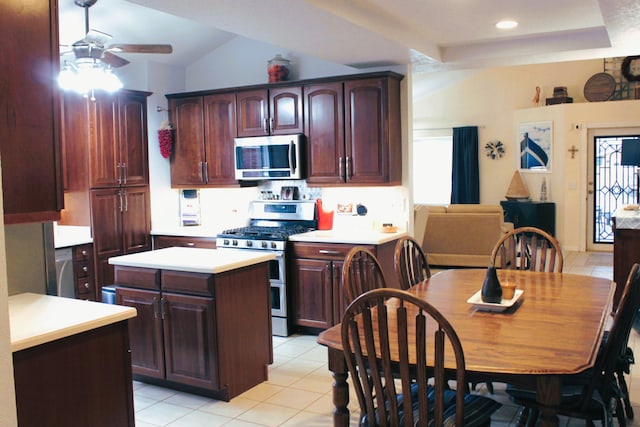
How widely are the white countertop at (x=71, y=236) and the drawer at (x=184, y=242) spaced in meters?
0.76

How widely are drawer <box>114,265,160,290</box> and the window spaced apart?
8.41m

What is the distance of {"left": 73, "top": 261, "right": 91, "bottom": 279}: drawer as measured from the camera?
512 cm

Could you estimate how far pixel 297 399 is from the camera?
364cm

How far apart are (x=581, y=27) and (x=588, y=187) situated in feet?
17.0

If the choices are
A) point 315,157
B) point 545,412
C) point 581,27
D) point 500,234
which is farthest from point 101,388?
point 500,234

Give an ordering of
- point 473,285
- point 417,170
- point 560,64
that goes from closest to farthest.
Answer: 1. point 473,285
2. point 560,64
3. point 417,170

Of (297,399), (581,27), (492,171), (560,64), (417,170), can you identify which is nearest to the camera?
(297,399)

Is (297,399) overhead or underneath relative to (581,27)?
underneath

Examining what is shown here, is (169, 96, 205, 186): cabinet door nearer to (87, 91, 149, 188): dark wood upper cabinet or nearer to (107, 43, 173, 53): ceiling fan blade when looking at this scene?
(87, 91, 149, 188): dark wood upper cabinet

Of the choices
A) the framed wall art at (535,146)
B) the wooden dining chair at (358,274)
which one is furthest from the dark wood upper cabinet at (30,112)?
the framed wall art at (535,146)

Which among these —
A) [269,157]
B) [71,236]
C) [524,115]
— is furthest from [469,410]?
[524,115]

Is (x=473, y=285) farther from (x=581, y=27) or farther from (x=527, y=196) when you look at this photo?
(x=527, y=196)

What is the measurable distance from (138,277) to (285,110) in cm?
231

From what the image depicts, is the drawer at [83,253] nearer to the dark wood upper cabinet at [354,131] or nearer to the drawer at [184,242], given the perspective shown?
the drawer at [184,242]
